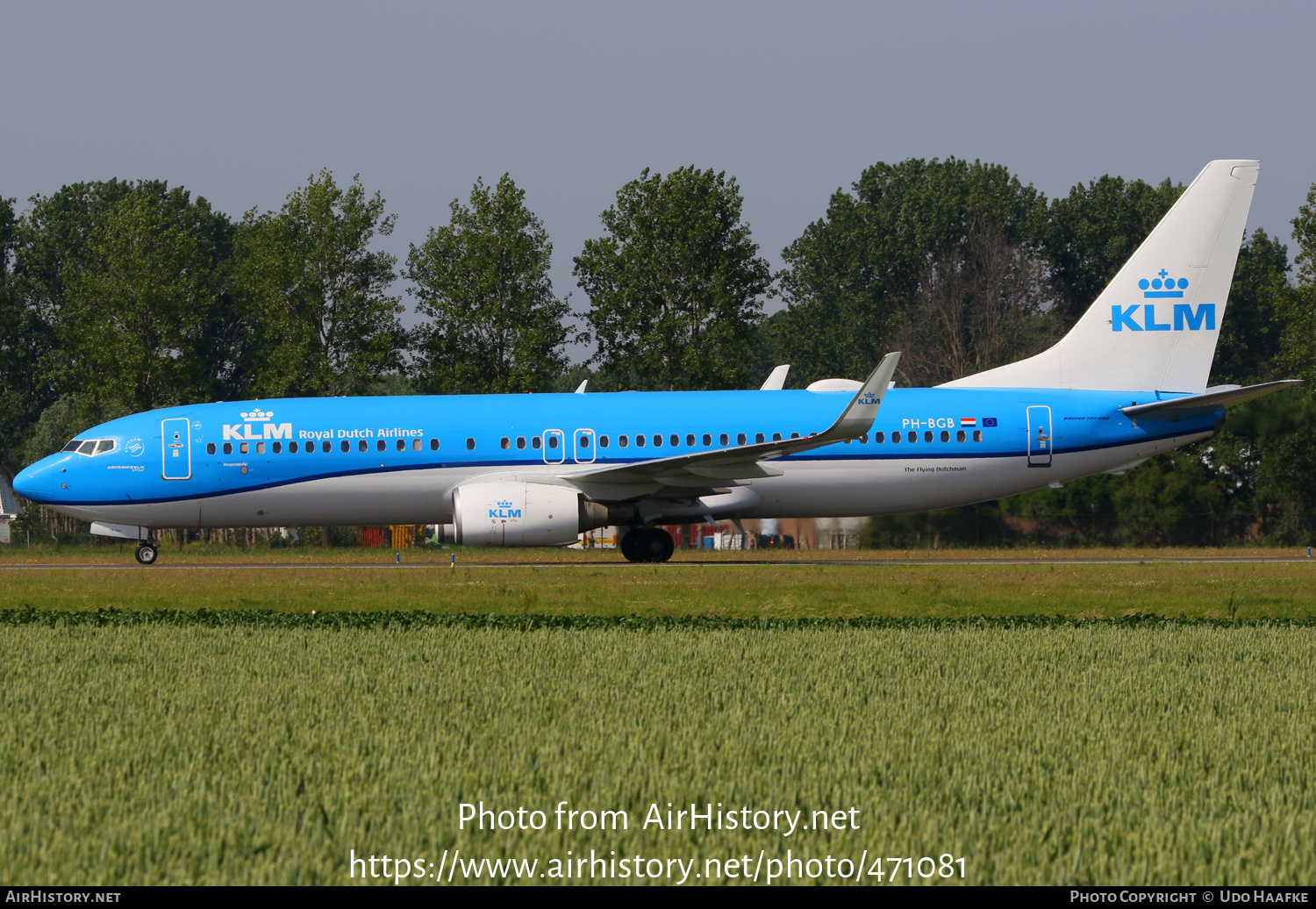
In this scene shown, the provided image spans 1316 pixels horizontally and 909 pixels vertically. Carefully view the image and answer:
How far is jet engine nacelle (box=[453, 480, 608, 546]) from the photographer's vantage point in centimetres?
2292

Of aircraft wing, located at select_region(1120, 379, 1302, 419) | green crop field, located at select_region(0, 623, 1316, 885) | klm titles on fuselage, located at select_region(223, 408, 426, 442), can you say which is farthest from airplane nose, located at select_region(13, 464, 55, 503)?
aircraft wing, located at select_region(1120, 379, 1302, 419)

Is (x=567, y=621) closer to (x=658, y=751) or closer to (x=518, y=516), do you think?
(x=658, y=751)

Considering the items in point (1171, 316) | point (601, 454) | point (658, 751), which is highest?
point (1171, 316)

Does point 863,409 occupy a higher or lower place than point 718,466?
higher

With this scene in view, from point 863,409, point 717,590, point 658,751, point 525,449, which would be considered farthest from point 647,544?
point 658,751

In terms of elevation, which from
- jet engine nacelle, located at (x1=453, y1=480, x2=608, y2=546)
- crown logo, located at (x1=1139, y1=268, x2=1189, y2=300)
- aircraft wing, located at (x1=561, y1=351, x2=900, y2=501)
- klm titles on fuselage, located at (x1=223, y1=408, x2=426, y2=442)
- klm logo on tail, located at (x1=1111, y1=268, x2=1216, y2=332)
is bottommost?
jet engine nacelle, located at (x1=453, y1=480, x2=608, y2=546)

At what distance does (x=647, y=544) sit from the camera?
2505 cm

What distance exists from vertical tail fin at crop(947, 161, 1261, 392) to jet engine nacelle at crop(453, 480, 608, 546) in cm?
944

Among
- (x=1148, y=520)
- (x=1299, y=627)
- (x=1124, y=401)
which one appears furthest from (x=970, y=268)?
(x=1299, y=627)

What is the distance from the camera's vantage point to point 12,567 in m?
24.7

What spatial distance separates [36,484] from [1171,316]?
74.0 feet

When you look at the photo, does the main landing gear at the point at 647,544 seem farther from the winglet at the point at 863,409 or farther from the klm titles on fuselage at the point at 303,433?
the klm titles on fuselage at the point at 303,433

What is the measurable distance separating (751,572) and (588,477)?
437cm

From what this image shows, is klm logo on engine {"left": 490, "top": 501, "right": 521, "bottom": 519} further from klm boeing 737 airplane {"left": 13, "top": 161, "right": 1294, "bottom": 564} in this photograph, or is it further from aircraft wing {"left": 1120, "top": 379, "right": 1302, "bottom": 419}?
aircraft wing {"left": 1120, "top": 379, "right": 1302, "bottom": 419}
